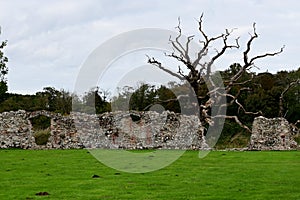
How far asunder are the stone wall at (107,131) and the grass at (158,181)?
351 inches

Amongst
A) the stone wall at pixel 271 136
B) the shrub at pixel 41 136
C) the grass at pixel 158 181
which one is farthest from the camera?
the shrub at pixel 41 136

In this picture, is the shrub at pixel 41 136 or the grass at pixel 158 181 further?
the shrub at pixel 41 136

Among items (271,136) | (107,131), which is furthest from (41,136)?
(271,136)

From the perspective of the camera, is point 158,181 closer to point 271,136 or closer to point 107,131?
point 107,131

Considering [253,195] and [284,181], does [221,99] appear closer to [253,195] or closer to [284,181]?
[284,181]

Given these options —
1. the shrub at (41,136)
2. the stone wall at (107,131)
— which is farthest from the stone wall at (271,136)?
the shrub at (41,136)

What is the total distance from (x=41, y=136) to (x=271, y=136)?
13800 millimetres

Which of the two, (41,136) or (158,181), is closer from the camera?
(158,181)

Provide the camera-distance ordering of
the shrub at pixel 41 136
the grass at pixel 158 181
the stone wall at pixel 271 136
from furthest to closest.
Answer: the shrub at pixel 41 136 < the stone wall at pixel 271 136 < the grass at pixel 158 181

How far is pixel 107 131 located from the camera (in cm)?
2762

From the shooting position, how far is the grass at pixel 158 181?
10586mm

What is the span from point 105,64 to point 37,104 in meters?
20.8

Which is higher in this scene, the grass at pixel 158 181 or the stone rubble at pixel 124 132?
the stone rubble at pixel 124 132

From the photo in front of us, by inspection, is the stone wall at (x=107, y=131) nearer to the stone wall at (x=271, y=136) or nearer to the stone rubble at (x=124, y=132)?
the stone rubble at (x=124, y=132)
